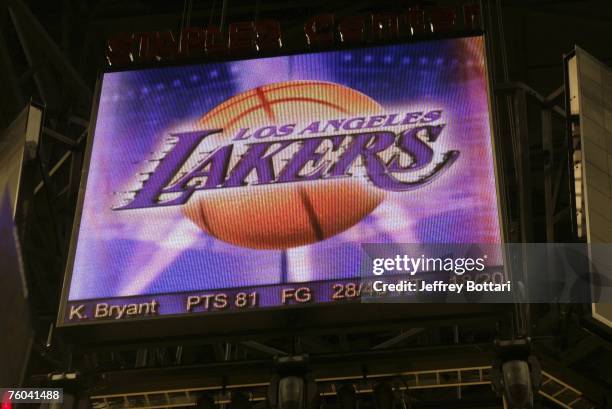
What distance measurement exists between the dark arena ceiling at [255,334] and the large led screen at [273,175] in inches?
19.4

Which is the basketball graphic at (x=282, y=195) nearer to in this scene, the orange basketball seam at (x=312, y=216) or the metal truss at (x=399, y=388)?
the orange basketball seam at (x=312, y=216)

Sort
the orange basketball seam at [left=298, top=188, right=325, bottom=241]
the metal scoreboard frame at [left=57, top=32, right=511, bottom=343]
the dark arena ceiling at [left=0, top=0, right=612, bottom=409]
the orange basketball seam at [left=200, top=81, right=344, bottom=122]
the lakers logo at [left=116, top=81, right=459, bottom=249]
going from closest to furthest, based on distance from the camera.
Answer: the metal scoreboard frame at [left=57, top=32, right=511, bottom=343] → the dark arena ceiling at [left=0, top=0, right=612, bottom=409] → the orange basketball seam at [left=298, top=188, right=325, bottom=241] → the lakers logo at [left=116, top=81, right=459, bottom=249] → the orange basketball seam at [left=200, top=81, right=344, bottom=122]

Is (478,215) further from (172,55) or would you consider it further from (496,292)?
(172,55)

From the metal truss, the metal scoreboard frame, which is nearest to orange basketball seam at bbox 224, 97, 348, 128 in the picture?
the metal scoreboard frame

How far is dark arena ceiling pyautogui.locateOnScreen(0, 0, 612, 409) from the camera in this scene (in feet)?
30.1

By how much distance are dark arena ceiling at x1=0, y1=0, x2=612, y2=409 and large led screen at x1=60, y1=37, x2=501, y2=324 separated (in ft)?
1.61

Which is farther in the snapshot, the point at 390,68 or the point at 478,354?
the point at 390,68

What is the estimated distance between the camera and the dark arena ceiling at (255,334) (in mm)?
9180

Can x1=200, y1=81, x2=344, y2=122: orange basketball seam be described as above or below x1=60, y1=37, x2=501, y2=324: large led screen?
above

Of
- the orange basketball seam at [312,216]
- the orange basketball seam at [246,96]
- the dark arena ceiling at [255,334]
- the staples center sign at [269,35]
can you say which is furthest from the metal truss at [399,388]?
the staples center sign at [269,35]

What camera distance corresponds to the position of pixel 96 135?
1061 centimetres

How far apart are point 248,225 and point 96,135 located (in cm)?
201

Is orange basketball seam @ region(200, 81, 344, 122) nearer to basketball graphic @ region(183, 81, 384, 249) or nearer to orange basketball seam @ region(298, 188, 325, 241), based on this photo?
basketball graphic @ region(183, 81, 384, 249)

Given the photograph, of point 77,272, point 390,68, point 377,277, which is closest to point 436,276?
point 377,277
